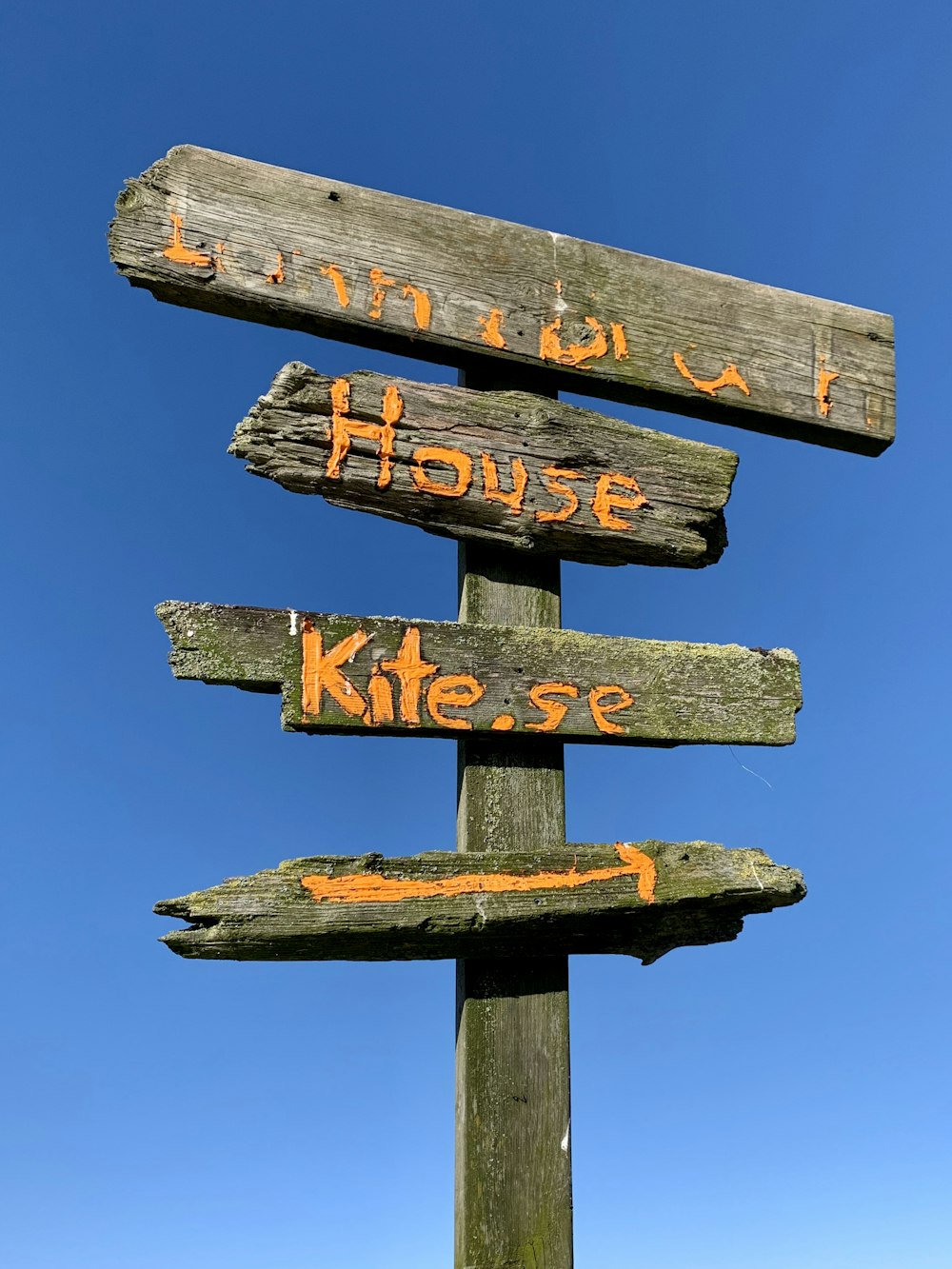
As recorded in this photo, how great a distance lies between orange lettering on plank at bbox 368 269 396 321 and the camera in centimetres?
338

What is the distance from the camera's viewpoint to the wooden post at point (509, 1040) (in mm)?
3020

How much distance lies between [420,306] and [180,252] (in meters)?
0.73

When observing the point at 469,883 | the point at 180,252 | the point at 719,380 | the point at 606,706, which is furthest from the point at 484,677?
the point at 180,252

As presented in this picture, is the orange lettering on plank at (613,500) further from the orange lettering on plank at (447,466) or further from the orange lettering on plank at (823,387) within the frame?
the orange lettering on plank at (823,387)

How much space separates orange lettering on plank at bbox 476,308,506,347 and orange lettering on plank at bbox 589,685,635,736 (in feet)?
3.74

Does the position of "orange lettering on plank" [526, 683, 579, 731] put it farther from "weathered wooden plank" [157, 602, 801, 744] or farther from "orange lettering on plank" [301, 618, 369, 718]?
"orange lettering on plank" [301, 618, 369, 718]

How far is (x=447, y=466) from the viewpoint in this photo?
11.0 feet

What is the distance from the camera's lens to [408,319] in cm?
341

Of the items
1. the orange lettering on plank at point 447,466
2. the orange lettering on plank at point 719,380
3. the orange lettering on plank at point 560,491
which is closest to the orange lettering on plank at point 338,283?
the orange lettering on plank at point 447,466

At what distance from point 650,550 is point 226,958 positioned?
5.88 ft

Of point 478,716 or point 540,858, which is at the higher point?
Answer: point 478,716

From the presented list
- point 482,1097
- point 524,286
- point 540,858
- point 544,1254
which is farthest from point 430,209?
point 544,1254

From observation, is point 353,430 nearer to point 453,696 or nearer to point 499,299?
point 499,299

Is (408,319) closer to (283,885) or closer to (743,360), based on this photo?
(743,360)
